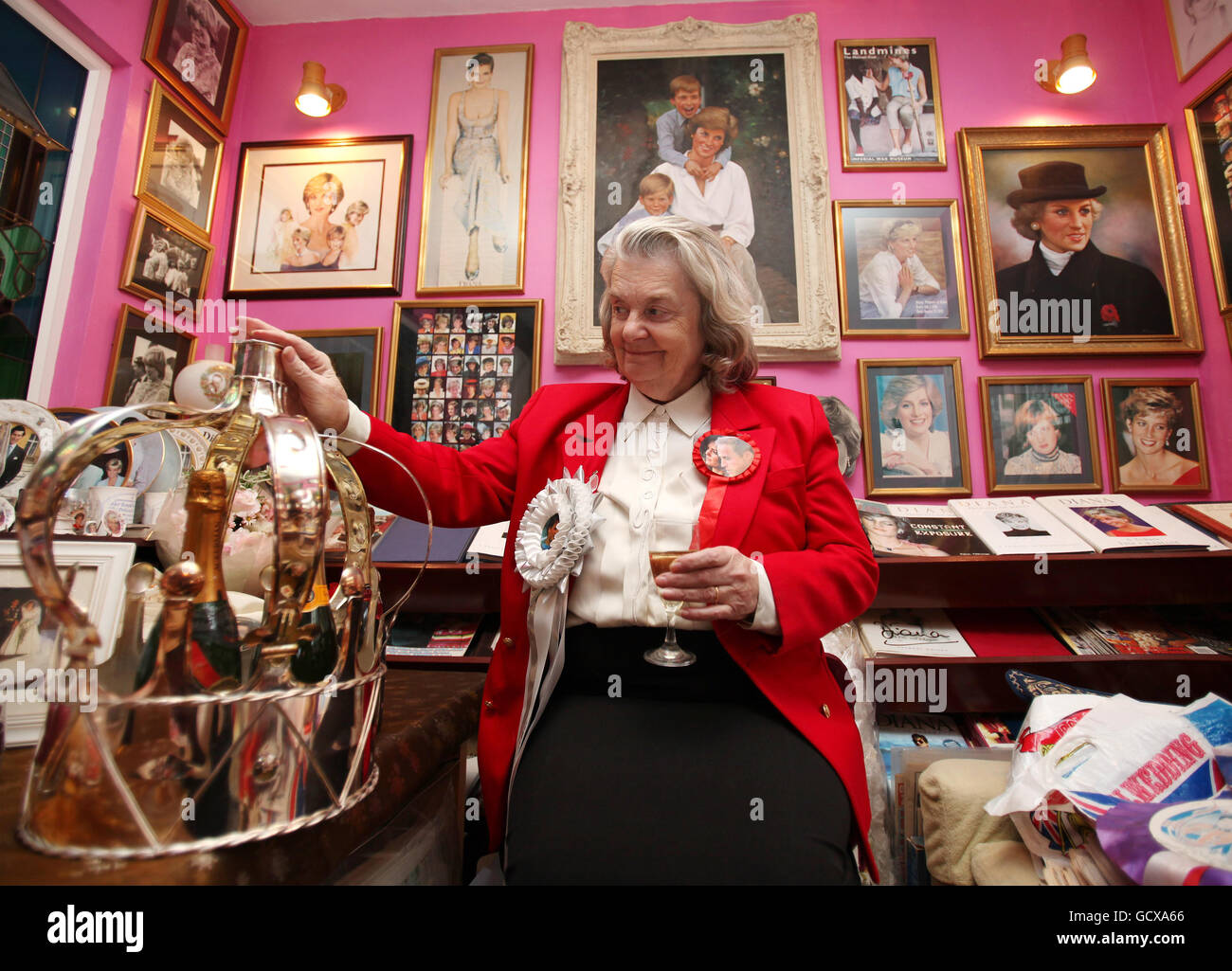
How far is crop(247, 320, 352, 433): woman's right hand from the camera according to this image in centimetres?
102

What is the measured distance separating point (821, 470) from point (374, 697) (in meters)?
0.99

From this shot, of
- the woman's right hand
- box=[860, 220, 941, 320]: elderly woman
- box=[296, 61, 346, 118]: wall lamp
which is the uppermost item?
box=[296, 61, 346, 118]: wall lamp

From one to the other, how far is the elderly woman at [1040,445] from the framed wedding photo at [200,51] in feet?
13.1

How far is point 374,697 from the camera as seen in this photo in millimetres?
809

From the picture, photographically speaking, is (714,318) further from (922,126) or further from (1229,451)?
(1229,451)

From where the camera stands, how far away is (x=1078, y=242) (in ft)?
8.79

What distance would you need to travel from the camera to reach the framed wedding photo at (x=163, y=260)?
2.52m

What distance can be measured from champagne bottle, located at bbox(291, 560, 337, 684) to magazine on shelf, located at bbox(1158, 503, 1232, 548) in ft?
8.71

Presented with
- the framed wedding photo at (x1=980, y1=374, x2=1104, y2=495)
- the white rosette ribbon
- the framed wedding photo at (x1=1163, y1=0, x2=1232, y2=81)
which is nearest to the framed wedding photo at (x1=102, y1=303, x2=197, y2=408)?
the white rosette ribbon

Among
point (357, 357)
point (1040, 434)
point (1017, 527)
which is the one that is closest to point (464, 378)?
point (357, 357)

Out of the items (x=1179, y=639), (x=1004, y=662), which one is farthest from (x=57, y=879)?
(x=1179, y=639)

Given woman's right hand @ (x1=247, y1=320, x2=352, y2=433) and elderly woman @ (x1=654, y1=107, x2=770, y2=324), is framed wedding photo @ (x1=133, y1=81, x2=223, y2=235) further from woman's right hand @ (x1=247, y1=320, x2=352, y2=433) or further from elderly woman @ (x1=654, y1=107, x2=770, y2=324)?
woman's right hand @ (x1=247, y1=320, x2=352, y2=433)

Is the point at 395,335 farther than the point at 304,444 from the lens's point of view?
Yes

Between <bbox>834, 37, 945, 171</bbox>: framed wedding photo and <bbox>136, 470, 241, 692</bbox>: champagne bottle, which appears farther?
<bbox>834, 37, 945, 171</bbox>: framed wedding photo
